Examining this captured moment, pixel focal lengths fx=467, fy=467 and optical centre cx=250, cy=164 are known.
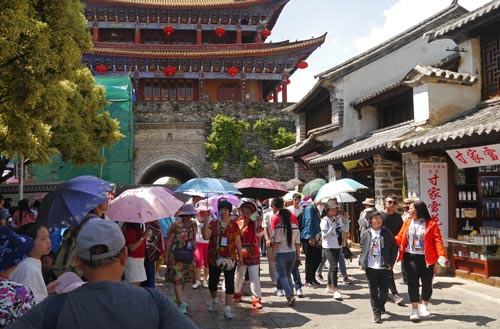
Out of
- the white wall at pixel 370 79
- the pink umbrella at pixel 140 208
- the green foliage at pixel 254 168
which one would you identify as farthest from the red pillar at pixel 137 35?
the pink umbrella at pixel 140 208

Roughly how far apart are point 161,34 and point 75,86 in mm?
18172

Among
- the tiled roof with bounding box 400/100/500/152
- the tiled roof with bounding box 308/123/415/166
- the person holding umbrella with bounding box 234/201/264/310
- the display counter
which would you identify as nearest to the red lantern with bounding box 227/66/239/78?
the tiled roof with bounding box 308/123/415/166

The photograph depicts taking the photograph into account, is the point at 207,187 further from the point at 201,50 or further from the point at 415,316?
the point at 201,50

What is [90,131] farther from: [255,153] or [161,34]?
[161,34]

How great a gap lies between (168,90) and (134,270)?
24.7 meters

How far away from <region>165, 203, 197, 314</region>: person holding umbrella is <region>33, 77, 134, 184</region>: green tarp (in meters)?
16.1

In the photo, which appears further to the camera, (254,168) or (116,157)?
(254,168)

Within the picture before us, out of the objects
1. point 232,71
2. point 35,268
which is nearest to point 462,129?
point 35,268

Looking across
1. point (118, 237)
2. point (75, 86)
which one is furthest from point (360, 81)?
point (118, 237)

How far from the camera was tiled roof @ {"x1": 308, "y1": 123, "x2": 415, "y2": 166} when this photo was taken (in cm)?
1011

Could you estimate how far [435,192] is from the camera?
9383 millimetres

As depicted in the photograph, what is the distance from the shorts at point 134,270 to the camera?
530 centimetres

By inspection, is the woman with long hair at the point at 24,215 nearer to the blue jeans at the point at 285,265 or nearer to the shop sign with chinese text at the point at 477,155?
the blue jeans at the point at 285,265

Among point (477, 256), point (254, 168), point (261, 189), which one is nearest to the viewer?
point (477, 256)
